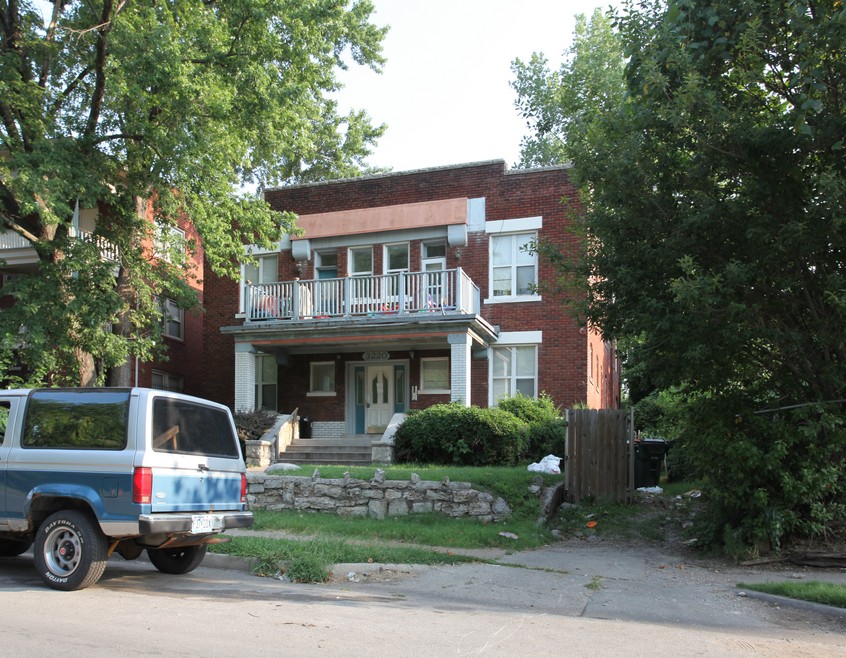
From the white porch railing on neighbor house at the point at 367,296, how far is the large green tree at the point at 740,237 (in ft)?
29.3

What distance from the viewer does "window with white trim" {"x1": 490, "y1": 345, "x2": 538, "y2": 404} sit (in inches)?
787

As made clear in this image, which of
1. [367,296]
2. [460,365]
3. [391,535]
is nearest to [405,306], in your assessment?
[367,296]

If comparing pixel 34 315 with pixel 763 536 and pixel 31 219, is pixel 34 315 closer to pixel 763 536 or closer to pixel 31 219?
pixel 31 219

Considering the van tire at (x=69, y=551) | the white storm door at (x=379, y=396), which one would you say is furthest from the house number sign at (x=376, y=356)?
the van tire at (x=69, y=551)

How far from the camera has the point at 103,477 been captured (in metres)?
7.08

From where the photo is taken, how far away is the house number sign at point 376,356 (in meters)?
21.1

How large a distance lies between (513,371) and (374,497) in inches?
329

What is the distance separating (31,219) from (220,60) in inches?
314

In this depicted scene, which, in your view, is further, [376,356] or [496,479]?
[376,356]

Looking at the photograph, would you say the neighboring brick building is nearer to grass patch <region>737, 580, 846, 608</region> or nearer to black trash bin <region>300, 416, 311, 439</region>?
black trash bin <region>300, 416, 311, 439</region>

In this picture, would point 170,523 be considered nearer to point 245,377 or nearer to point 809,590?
point 809,590

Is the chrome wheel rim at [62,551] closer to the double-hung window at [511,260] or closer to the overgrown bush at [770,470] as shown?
the overgrown bush at [770,470]

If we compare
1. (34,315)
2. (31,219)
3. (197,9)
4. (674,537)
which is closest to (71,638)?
(674,537)

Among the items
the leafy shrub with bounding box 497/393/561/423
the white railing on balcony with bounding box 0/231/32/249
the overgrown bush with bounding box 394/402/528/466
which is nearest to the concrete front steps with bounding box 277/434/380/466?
the overgrown bush with bounding box 394/402/528/466
